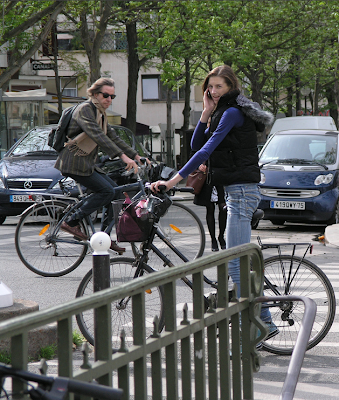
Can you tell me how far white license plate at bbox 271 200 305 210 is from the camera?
11.8 meters

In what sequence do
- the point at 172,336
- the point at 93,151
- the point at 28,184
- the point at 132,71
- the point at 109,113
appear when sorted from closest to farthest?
the point at 172,336, the point at 93,151, the point at 28,184, the point at 132,71, the point at 109,113

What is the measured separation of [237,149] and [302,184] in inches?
Result: 292

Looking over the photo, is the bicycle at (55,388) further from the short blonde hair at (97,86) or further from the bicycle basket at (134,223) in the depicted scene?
the short blonde hair at (97,86)

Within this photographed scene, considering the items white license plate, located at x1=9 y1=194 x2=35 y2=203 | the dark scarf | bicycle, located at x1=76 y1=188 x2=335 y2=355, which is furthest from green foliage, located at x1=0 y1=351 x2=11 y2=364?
white license plate, located at x1=9 y1=194 x2=35 y2=203

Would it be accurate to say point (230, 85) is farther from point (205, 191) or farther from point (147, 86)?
point (147, 86)

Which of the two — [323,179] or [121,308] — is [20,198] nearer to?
[323,179]

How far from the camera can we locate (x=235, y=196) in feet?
15.8

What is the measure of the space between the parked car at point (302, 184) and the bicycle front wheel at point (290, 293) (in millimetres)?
7014

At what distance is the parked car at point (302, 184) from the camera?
38.8 ft

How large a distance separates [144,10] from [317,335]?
1938cm

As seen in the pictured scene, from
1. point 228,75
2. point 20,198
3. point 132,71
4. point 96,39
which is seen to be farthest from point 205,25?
point 228,75

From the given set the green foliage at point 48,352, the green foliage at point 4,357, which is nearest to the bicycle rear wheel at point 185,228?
the green foliage at point 48,352

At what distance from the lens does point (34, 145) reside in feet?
43.6

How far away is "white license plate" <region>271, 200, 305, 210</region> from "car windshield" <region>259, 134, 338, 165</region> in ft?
3.50
